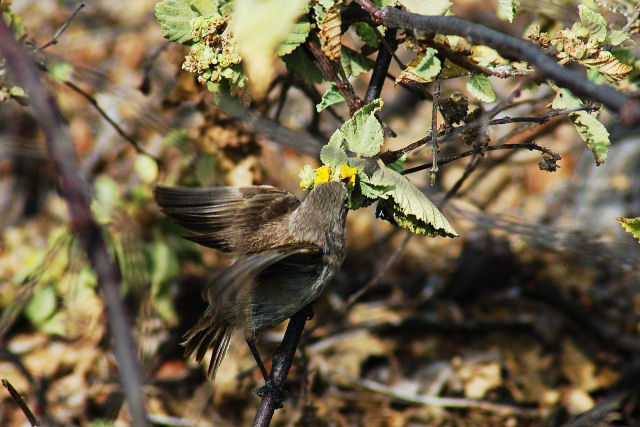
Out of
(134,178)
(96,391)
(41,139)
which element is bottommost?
(96,391)

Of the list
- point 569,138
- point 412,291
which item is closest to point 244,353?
point 412,291

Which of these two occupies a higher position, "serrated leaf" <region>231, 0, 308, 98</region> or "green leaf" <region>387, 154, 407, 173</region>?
"green leaf" <region>387, 154, 407, 173</region>

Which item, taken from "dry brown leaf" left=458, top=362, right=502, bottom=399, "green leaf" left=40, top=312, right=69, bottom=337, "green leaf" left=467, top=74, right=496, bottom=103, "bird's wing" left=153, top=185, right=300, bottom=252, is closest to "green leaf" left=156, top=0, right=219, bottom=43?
"bird's wing" left=153, top=185, right=300, bottom=252

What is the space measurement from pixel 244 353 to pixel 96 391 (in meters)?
1.07

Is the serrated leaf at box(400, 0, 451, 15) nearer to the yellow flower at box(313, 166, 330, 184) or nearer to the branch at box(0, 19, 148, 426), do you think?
the yellow flower at box(313, 166, 330, 184)

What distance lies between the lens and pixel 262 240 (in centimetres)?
257

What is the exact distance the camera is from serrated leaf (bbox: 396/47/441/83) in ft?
6.96

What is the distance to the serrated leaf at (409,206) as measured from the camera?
6.67 ft

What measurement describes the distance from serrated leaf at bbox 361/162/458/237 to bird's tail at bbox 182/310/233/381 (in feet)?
3.50

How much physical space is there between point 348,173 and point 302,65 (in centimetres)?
57

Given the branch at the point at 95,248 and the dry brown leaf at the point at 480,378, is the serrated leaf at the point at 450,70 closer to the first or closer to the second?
the branch at the point at 95,248

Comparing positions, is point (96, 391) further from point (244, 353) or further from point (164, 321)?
point (244, 353)

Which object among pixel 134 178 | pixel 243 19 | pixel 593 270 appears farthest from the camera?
pixel 134 178

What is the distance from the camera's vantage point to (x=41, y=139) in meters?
5.37
